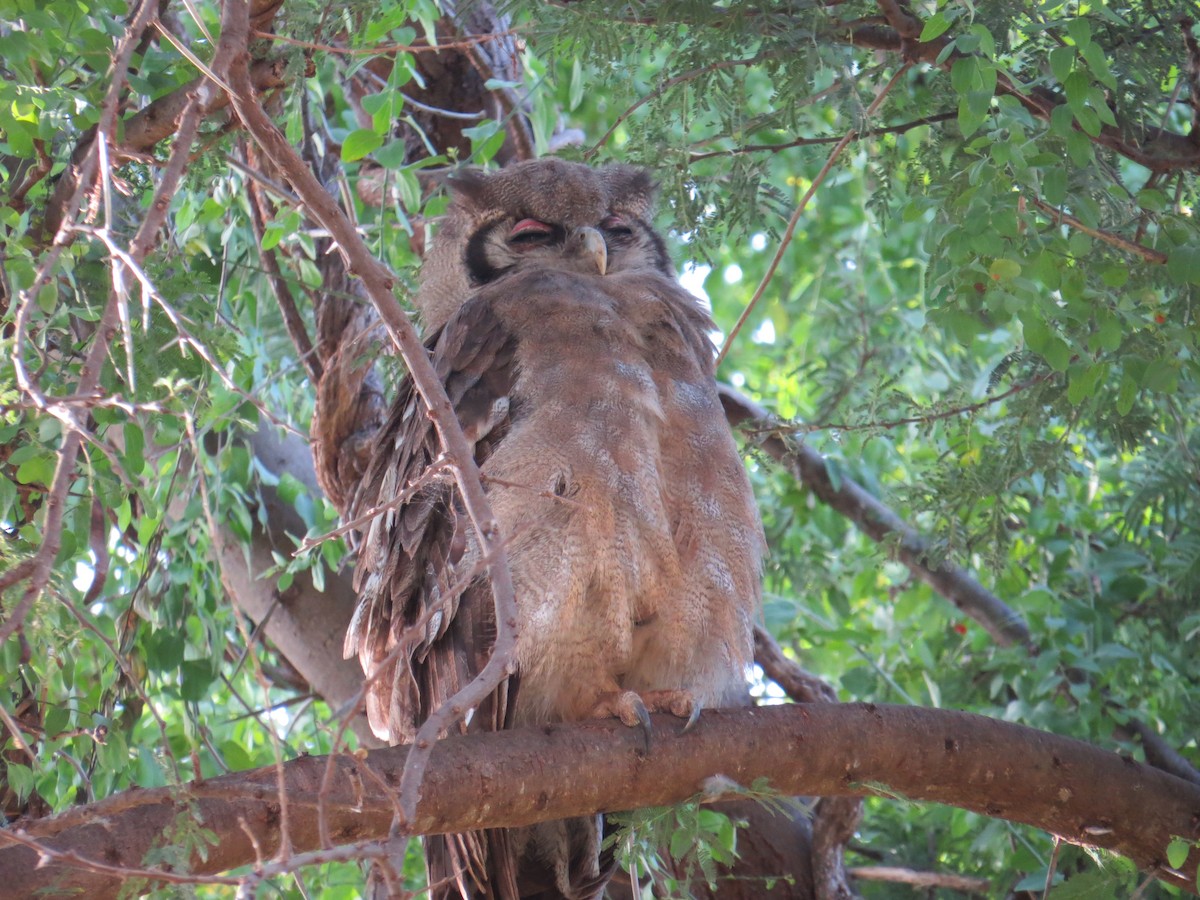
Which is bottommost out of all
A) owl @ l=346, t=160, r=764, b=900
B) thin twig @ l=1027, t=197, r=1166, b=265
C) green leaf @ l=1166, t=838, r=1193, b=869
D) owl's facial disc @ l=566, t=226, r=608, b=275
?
green leaf @ l=1166, t=838, r=1193, b=869

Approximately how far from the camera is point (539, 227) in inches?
138

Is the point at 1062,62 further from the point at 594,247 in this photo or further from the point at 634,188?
the point at 634,188

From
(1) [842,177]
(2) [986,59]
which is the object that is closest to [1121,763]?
(2) [986,59]

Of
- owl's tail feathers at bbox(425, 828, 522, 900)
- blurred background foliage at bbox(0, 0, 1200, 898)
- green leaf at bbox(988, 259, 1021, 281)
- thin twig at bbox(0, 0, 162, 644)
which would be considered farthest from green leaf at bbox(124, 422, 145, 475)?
green leaf at bbox(988, 259, 1021, 281)

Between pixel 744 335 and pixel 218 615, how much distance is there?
3.80m

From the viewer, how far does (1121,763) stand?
269cm

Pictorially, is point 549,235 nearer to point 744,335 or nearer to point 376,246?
point 376,246

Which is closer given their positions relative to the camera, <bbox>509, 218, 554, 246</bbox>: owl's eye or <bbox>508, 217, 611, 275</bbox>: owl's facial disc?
<bbox>508, 217, 611, 275</bbox>: owl's facial disc

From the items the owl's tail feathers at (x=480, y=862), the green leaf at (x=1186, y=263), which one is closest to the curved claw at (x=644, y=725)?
the owl's tail feathers at (x=480, y=862)

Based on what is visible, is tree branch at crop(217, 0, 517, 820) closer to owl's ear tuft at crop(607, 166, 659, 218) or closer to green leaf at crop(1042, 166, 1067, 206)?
green leaf at crop(1042, 166, 1067, 206)

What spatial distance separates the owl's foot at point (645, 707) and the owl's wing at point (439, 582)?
0.70 ft

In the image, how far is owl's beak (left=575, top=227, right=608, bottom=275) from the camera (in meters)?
3.27

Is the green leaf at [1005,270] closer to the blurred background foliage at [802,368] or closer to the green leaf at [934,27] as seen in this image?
the blurred background foliage at [802,368]

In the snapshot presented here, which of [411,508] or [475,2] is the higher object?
[475,2]
